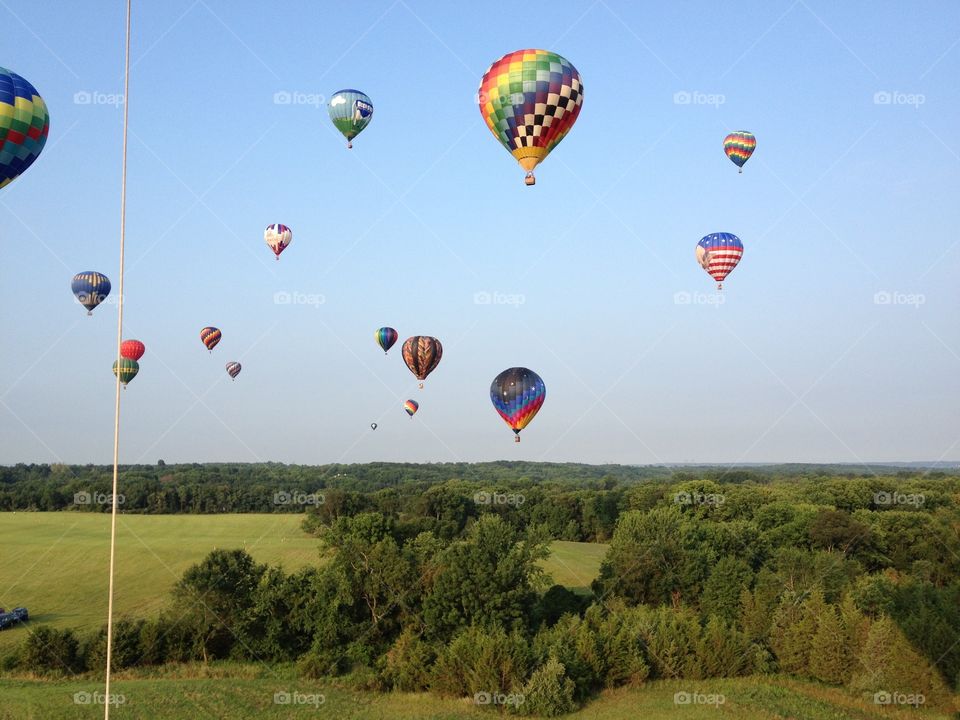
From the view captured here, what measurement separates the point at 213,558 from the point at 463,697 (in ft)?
61.3

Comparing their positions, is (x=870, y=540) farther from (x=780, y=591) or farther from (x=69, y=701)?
(x=69, y=701)

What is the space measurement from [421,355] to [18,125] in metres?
33.1

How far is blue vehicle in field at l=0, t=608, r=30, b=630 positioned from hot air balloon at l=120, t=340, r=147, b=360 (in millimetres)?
21494

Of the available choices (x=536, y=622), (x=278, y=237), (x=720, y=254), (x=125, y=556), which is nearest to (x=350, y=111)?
(x=278, y=237)

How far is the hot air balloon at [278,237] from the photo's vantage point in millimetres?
61781

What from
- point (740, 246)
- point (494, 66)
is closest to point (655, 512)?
point (740, 246)

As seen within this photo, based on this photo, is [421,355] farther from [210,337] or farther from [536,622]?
[210,337]

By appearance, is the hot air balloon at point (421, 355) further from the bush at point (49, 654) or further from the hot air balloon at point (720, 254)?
the bush at point (49, 654)

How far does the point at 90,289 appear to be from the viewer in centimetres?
5266

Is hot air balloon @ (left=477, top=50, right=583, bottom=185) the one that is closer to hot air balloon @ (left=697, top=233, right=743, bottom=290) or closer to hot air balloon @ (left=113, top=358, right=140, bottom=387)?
hot air balloon @ (left=697, top=233, right=743, bottom=290)

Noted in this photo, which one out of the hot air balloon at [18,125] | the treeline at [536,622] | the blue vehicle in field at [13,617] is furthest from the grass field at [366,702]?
the hot air balloon at [18,125]

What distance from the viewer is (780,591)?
153ft

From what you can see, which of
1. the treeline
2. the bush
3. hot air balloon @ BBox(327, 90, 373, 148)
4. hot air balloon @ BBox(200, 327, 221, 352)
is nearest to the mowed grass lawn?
the bush

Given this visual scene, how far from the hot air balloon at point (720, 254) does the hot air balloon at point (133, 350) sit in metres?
45.9
